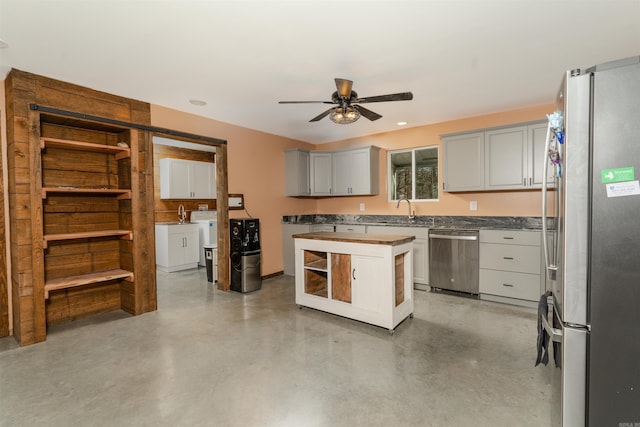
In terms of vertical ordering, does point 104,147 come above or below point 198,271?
above

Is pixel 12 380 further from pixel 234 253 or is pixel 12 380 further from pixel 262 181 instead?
pixel 262 181

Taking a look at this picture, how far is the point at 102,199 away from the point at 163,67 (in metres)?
1.89

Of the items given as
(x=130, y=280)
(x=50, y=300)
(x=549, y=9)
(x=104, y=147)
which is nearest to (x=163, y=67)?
(x=104, y=147)

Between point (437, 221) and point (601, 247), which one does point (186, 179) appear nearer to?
point (437, 221)

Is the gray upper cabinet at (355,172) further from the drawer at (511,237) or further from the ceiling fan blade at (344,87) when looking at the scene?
the ceiling fan blade at (344,87)

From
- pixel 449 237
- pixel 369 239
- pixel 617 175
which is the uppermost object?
pixel 617 175

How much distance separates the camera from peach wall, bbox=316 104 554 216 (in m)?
4.14

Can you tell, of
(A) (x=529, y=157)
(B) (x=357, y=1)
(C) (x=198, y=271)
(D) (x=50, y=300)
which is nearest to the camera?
(B) (x=357, y=1)

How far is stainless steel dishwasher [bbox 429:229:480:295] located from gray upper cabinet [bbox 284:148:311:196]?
94.7 inches

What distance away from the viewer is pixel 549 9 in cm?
201

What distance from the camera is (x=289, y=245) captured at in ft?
18.1

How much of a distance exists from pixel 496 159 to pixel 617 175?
126 inches

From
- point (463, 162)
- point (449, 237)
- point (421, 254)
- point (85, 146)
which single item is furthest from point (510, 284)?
point (85, 146)

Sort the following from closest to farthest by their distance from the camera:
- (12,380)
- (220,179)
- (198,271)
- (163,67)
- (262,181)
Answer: (12,380) → (163,67) → (220,179) → (262,181) → (198,271)
